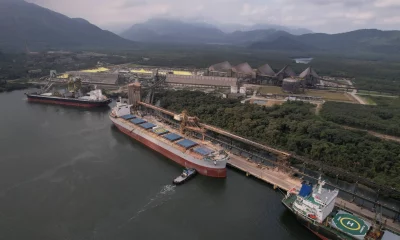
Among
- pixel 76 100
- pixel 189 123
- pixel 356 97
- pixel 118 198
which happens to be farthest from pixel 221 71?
pixel 118 198

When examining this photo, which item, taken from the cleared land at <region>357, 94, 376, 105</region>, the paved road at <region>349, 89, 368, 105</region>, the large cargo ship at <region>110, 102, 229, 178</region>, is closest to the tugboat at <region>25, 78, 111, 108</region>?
the large cargo ship at <region>110, 102, 229, 178</region>

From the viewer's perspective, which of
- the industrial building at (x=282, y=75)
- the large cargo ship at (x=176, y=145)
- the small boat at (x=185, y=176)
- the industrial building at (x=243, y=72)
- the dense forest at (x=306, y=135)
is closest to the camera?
the dense forest at (x=306, y=135)

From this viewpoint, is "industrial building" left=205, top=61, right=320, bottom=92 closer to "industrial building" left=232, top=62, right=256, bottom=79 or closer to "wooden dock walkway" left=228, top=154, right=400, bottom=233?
"industrial building" left=232, top=62, right=256, bottom=79

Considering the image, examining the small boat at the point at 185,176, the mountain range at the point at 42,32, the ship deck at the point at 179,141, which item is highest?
the mountain range at the point at 42,32

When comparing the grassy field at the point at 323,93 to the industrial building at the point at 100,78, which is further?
the industrial building at the point at 100,78

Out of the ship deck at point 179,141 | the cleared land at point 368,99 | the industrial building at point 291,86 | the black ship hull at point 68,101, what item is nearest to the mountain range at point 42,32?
the black ship hull at point 68,101

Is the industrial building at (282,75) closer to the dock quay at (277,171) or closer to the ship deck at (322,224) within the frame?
the dock quay at (277,171)

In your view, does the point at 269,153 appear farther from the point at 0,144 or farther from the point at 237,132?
the point at 0,144

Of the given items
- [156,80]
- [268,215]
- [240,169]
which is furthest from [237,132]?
[156,80]
